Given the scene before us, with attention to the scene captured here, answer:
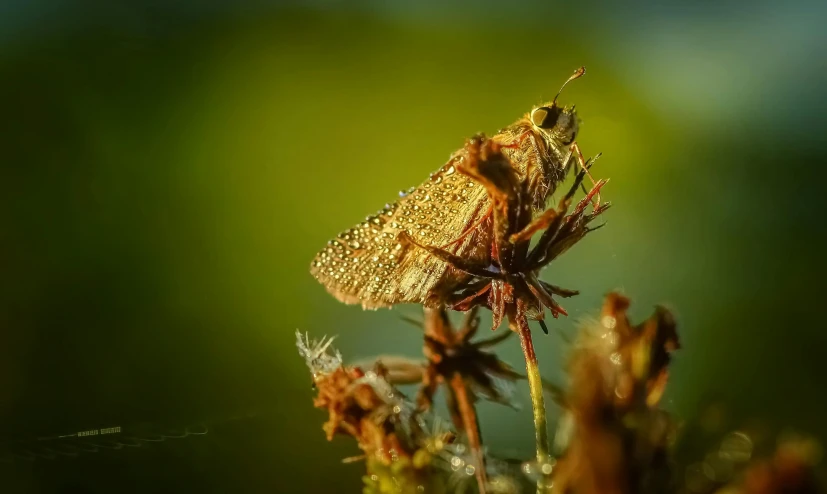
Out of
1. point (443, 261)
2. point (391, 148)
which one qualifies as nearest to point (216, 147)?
point (391, 148)

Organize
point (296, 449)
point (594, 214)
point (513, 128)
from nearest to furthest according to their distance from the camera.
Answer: point (594, 214) → point (513, 128) → point (296, 449)

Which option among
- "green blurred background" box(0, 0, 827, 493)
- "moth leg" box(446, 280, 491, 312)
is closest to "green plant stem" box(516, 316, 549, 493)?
"moth leg" box(446, 280, 491, 312)

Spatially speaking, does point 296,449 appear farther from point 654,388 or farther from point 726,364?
point 726,364

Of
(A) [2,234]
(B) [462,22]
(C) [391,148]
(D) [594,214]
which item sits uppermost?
(B) [462,22]

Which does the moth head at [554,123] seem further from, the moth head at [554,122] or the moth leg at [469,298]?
the moth leg at [469,298]

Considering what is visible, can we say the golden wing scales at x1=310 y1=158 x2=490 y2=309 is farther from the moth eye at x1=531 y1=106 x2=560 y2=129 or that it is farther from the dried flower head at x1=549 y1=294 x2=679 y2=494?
the dried flower head at x1=549 y1=294 x2=679 y2=494

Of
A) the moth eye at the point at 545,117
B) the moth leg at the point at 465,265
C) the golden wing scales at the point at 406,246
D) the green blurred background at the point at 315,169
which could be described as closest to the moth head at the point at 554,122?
the moth eye at the point at 545,117

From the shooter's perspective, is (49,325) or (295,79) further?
(295,79)
